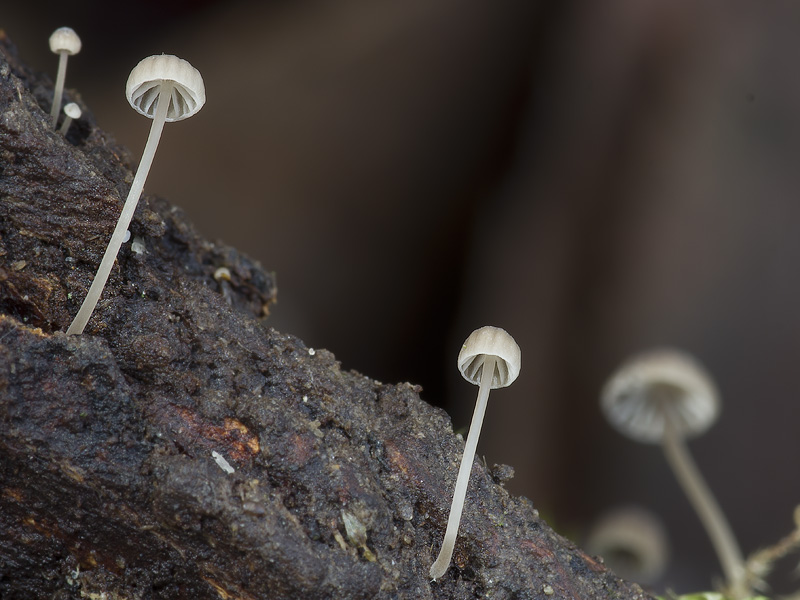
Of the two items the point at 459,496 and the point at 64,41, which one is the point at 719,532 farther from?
the point at 64,41

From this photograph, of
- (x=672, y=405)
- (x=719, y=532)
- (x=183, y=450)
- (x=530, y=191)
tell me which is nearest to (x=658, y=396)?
(x=672, y=405)

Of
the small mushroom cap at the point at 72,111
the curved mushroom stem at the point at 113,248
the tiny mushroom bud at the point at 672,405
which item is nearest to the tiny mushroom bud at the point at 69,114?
the small mushroom cap at the point at 72,111

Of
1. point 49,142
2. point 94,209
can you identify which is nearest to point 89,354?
point 94,209

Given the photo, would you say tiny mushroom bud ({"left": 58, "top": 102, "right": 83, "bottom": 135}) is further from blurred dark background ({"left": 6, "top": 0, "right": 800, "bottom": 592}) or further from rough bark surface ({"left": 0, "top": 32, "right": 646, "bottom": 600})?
blurred dark background ({"left": 6, "top": 0, "right": 800, "bottom": 592})

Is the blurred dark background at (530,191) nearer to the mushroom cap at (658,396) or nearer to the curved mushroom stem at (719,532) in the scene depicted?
the mushroom cap at (658,396)

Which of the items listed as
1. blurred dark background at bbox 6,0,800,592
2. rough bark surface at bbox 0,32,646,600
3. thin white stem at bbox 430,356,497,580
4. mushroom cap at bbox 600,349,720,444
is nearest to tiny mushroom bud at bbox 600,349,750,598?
mushroom cap at bbox 600,349,720,444

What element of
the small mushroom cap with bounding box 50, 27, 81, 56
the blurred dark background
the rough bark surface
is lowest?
the rough bark surface

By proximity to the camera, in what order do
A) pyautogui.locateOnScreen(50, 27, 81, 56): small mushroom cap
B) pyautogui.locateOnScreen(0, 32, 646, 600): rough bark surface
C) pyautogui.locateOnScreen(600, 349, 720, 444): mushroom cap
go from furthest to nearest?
pyautogui.locateOnScreen(600, 349, 720, 444): mushroom cap
pyautogui.locateOnScreen(50, 27, 81, 56): small mushroom cap
pyautogui.locateOnScreen(0, 32, 646, 600): rough bark surface
